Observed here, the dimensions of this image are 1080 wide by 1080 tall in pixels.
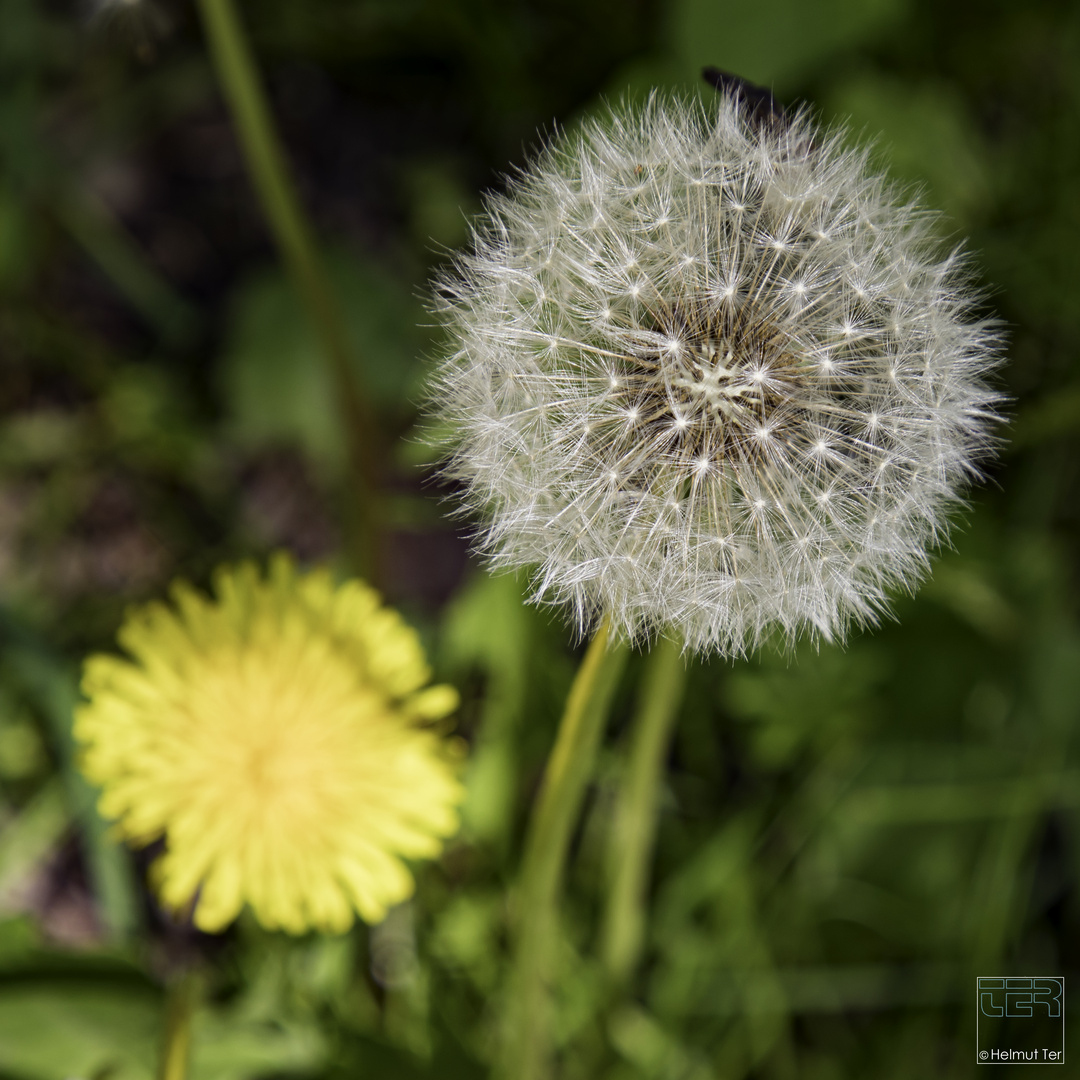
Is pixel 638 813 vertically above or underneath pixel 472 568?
underneath

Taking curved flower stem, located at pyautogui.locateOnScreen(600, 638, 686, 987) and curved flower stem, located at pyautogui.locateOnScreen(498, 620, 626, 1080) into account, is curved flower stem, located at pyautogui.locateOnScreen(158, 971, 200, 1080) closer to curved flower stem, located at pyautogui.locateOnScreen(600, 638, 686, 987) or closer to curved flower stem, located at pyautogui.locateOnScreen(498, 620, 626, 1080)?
curved flower stem, located at pyautogui.locateOnScreen(498, 620, 626, 1080)

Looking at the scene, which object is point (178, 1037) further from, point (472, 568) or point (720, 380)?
point (472, 568)

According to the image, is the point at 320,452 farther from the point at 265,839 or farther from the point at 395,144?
the point at 265,839

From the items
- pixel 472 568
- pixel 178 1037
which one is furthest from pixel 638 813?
pixel 472 568

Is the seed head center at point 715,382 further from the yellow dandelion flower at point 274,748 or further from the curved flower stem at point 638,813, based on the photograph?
the yellow dandelion flower at point 274,748

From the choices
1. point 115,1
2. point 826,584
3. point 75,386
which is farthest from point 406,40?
point 826,584

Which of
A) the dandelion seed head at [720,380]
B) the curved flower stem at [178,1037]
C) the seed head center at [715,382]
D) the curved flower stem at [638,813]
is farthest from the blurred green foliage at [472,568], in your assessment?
the seed head center at [715,382]

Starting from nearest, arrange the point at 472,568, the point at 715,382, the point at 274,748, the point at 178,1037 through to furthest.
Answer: the point at 715,382 < the point at 178,1037 < the point at 274,748 < the point at 472,568
